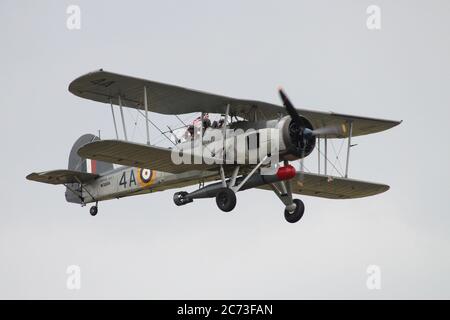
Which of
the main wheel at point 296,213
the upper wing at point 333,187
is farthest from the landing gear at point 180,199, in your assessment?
the main wheel at point 296,213

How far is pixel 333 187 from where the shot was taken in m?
24.5

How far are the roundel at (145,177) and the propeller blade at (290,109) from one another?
395 cm

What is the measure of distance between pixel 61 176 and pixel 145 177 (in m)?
2.45

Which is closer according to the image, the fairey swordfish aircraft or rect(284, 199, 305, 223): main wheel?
the fairey swordfish aircraft

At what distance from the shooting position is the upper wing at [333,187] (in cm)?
2372

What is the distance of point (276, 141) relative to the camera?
69.3ft

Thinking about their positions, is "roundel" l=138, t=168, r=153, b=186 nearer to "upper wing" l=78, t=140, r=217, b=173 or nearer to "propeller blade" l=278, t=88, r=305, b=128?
"upper wing" l=78, t=140, r=217, b=173

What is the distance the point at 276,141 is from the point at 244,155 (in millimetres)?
766

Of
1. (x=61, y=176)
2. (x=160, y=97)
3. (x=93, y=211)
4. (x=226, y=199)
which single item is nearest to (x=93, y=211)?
(x=93, y=211)

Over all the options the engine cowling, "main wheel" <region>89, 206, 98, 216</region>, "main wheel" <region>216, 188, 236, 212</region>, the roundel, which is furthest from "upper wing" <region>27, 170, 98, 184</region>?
the engine cowling

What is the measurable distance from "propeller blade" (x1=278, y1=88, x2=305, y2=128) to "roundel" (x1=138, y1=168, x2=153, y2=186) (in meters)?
3.95

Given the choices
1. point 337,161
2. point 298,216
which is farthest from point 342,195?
point 298,216

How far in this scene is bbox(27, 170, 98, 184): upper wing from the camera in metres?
24.0

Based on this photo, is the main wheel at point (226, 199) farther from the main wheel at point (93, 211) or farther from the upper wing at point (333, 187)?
the main wheel at point (93, 211)
